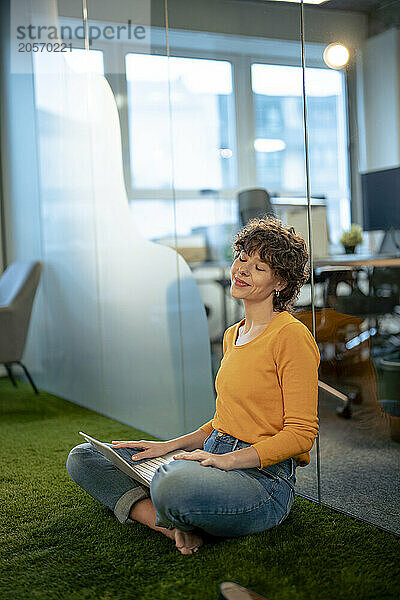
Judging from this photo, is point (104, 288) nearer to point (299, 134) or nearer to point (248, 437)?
point (299, 134)

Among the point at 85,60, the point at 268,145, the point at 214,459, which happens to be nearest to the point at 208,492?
the point at 214,459

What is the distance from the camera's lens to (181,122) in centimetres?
282

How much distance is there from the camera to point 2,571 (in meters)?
1.81

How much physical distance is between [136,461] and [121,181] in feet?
5.30

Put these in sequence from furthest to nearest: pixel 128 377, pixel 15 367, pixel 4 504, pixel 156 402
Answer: pixel 15 367 → pixel 128 377 → pixel 156 402 → pixel 4 504

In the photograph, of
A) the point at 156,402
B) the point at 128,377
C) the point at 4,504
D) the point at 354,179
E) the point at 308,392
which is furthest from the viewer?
the point at 128,377

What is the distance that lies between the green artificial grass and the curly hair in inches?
24.0

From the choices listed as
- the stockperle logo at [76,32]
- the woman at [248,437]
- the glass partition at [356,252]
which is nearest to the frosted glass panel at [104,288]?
the stockperle logo at [76,32]

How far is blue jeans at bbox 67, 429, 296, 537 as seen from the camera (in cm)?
171

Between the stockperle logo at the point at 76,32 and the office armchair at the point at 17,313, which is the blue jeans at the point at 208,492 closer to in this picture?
the stockperle logo at the point at 76,32

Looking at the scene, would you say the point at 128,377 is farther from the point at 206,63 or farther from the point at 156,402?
the point at 206,63

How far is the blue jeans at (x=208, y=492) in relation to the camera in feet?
5.59

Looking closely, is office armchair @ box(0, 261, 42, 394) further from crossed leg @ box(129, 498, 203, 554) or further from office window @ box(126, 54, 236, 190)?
crossed leg @ box(129, 498, 203, 554)

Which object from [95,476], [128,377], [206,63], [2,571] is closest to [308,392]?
[95,476]
